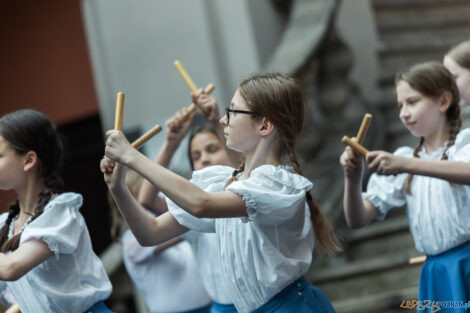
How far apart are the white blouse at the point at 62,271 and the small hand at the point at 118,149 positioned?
0.45 meters

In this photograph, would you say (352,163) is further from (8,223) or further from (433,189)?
(8,223)

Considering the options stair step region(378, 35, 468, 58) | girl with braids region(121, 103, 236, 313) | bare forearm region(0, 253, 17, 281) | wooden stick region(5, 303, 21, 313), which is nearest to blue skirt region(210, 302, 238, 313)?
girl with braids region(121, 103, 236, 313)

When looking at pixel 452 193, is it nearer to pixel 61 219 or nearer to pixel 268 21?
pixel 61 219

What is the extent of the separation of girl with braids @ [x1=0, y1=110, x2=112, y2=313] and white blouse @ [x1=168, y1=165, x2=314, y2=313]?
421 mm

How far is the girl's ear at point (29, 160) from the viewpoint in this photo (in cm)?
236

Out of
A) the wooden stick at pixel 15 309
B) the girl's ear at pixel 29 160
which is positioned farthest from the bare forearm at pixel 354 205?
the wooden stick at pixel 15 309

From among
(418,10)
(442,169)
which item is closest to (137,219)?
(442,169)

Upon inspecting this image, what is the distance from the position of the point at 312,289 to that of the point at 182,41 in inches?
131

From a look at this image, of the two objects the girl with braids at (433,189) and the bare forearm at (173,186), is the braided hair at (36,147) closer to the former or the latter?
the bare forearm at (173,186)

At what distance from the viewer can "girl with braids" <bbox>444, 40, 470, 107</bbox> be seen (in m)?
2.62

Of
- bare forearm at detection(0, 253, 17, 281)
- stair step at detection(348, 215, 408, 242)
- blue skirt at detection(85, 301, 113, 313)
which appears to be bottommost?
stair step at detection(348, 215, 408, 242)

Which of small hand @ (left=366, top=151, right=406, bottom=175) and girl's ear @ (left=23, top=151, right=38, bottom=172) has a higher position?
girl's ear @ (left=23, top=151, right=38, bottom=172)

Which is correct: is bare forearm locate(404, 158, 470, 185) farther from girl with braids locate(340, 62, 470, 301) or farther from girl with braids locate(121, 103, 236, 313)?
girl with braids locate(121, 103, 236, 313)

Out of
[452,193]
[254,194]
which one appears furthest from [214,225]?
[452,193]
